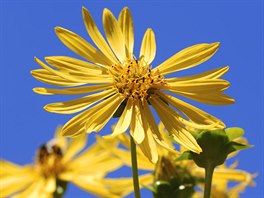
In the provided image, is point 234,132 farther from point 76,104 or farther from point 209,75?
point 76,104

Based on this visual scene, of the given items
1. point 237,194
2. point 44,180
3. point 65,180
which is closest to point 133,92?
point 237,194

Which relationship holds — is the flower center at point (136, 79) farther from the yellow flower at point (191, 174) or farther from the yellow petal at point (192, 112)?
the yellow flower at point (191, 174)

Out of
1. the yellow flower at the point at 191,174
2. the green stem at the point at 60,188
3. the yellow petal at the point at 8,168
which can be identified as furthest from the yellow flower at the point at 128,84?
the yellow petal at the point at 8,168

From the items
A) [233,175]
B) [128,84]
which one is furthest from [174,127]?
[233,175]

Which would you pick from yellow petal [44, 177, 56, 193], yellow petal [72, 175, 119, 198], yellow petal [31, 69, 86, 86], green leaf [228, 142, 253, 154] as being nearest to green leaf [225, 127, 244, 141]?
green leaf [228, 142, 253, 154]

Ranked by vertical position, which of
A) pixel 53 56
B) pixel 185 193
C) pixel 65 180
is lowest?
pixel 185 193

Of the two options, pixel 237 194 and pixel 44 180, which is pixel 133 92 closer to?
pixel 237 194
